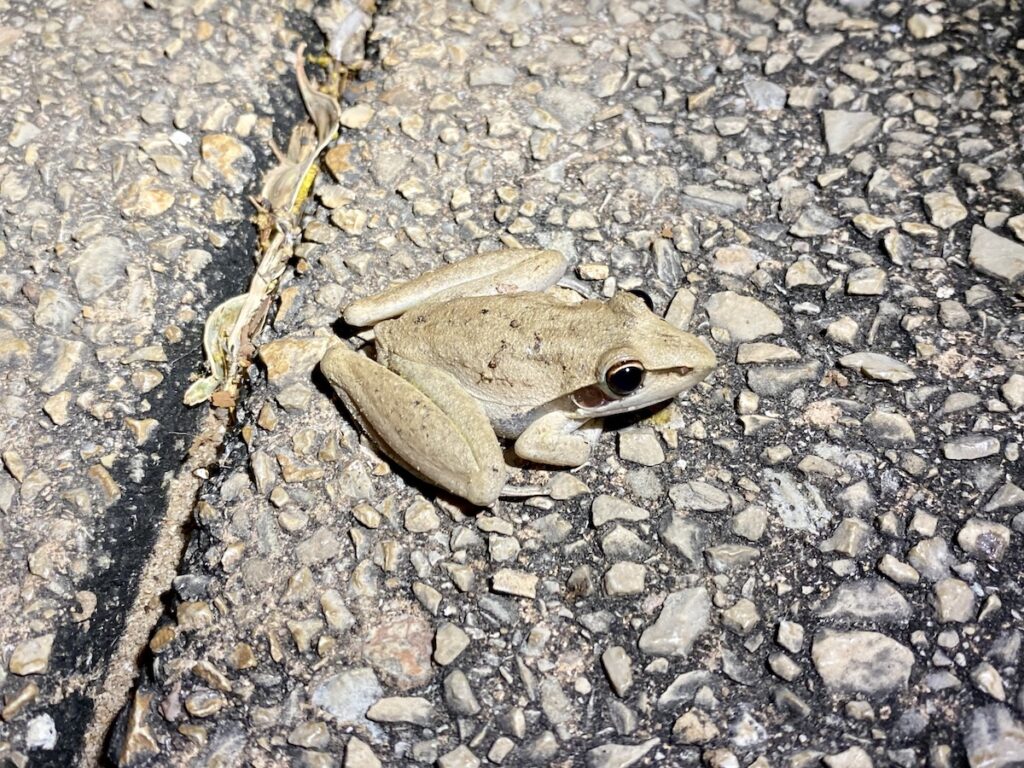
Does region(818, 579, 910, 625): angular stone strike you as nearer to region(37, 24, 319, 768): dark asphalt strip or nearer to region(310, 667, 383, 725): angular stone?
region(310, 667, 383, 725): angular stone

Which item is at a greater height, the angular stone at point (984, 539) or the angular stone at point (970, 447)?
the angular stone at point (970, 447)

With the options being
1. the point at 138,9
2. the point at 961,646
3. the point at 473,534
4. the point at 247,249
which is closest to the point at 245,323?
the point at 247,249

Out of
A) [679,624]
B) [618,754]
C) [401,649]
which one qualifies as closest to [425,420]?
[401,649]

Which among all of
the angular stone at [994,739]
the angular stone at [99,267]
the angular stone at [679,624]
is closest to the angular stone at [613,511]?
the angular stone at [679,624]

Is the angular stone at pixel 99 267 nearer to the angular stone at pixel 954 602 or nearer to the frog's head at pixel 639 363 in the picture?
the frog's head at pixel 639 363

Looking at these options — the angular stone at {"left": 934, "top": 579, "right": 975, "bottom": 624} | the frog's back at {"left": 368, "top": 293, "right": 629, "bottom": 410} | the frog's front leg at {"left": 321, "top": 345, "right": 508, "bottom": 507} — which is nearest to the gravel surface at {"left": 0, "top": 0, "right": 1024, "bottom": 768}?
the angular stone at {"left": 934, "top": 579, "right": 975, "bottom": 624}

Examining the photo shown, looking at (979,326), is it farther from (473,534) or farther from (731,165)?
(473,534)

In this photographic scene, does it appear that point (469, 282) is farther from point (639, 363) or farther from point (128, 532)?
point (128, 532)
